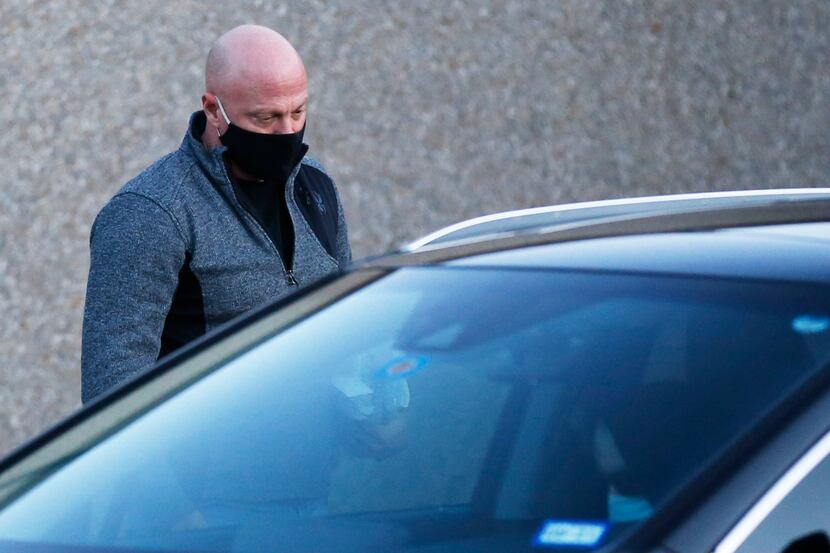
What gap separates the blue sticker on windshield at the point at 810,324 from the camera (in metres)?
1.69

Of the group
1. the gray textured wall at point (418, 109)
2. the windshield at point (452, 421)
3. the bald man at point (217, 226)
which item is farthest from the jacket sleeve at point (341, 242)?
the gray textured wall at point (418, 109)

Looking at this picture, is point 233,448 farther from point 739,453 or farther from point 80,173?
point 80,173

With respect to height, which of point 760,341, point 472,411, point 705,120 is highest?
point 705,120

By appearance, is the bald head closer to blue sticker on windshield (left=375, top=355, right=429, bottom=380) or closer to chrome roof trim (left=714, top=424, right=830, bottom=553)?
blue sticker on windshield (left=375, top=355, right=429, bottom=380)

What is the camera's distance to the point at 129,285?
299 cm

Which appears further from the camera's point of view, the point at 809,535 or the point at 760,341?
the point at 760,341

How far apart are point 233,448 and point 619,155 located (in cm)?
658

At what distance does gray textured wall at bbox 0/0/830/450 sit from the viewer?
7.17 metres

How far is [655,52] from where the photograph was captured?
8.44 metres

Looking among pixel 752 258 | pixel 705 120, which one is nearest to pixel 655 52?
pixel 705 120

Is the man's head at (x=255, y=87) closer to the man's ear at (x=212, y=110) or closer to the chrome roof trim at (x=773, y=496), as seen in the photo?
the man's ear at (x=212, y=110)

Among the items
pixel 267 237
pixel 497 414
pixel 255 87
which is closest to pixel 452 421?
pixel 497 414

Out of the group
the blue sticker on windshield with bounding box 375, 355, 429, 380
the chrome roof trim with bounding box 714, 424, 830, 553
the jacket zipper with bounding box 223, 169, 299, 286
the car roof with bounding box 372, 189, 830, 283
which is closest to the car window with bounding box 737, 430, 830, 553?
the chrome roof trim with bounding box 714, 424, 830, 553

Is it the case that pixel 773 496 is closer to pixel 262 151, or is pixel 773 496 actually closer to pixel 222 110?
pixel 262 151
